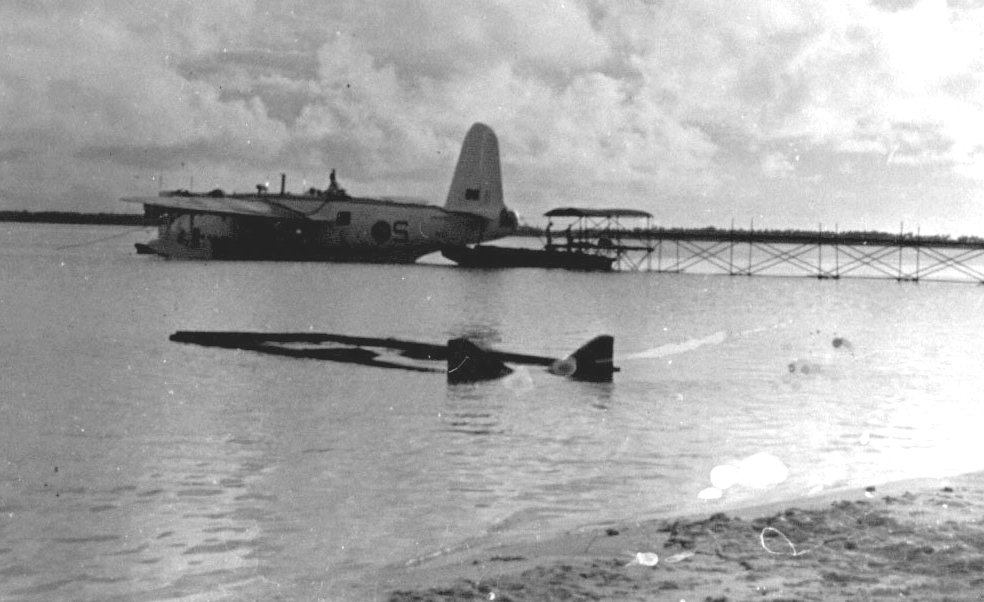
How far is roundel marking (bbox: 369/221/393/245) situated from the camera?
4402 inches

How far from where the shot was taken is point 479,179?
4144 inches

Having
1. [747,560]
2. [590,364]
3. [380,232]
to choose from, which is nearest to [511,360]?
[590,364]

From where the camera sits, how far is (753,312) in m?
54.9

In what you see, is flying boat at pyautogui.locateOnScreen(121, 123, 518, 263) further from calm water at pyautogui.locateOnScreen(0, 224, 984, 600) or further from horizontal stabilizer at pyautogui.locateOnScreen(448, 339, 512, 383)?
horizontal stabilizer at pyautogui.locateOnScreen(448, 339, 512, 383)

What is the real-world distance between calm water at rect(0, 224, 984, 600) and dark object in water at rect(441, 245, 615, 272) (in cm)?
7921

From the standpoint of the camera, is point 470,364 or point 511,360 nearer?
point 470,364

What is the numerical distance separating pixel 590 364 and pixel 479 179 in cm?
8450

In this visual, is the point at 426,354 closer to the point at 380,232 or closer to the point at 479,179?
the point at 479,179

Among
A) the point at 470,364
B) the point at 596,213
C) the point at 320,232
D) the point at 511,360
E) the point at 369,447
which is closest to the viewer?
the point at 369,447

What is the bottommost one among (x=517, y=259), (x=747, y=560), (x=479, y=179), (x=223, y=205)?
(x=747, y=560)

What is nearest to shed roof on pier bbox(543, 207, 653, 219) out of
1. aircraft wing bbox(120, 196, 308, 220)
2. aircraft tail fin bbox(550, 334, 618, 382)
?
A: aircraft wing bbox(120, 196, 308, 220)

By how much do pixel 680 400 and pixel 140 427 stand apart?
9.37 meters

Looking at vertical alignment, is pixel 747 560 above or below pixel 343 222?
below

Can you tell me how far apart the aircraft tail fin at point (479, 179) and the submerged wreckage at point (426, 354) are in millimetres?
77734
